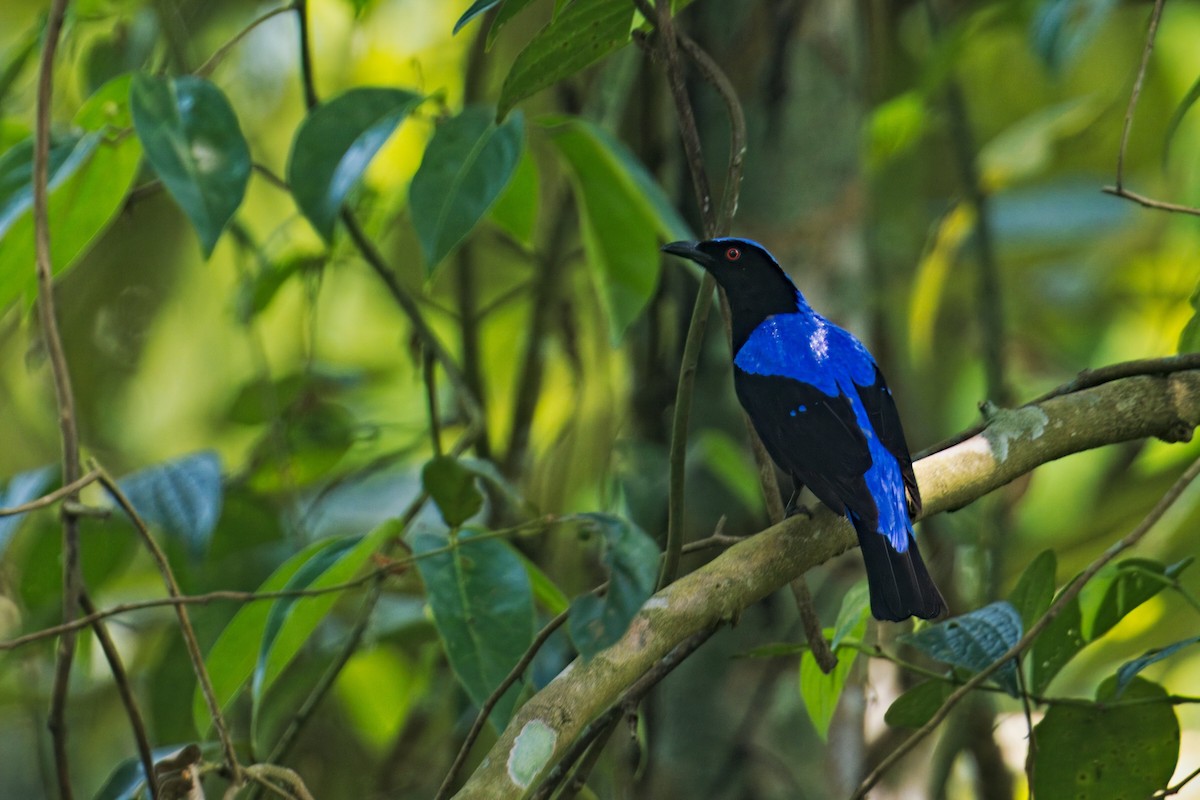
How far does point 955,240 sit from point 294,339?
2.46 metres

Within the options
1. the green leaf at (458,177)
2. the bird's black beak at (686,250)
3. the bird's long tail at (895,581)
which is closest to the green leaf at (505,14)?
the green leaf at (458,177)

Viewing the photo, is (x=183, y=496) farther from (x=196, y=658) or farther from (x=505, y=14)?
(x=505, y=14)

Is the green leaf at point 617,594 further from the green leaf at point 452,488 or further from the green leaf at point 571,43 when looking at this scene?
the green leaf at point 571,43

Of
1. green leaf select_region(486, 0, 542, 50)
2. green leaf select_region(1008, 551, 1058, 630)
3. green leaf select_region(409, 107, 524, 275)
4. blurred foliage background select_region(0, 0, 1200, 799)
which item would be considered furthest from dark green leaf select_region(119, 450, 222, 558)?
green leaf select_region(1008, 551, 1058, 630)

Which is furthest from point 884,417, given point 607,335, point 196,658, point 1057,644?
point 607,335

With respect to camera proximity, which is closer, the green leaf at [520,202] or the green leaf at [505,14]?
the green leaf at [505,14]

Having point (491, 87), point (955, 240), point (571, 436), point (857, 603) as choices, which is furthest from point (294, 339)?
point (857, 603)

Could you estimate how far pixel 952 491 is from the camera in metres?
1.72

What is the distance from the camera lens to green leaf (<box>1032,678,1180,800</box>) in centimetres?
162

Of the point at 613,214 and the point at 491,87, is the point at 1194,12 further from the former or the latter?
the point at 613,214

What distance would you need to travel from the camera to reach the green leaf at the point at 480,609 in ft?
5.56

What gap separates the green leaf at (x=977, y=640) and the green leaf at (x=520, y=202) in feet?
3.85

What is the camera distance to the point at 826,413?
213 cm

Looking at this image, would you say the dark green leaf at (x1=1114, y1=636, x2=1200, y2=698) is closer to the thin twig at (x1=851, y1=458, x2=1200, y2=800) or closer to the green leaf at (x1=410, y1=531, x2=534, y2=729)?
the thin twig at (x1=851, y1=458, x2=1200, y2=800)
